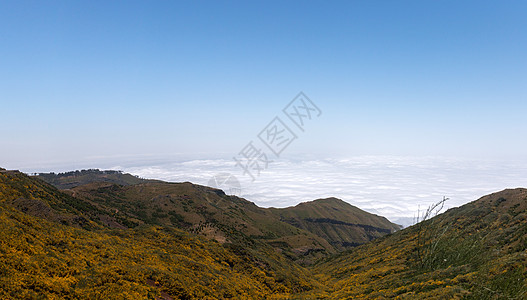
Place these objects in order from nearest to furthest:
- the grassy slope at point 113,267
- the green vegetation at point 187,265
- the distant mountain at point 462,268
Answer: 1. the grassy slope at point 113,267
2. the green vegetation at point 187,265
3. the distant mountain at point 462,268

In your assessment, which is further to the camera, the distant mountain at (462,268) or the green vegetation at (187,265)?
the distant mountain at (462,268)

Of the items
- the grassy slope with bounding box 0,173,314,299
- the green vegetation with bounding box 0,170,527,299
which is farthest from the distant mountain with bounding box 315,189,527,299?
the grassy slope with bounding box 0,173,314,299

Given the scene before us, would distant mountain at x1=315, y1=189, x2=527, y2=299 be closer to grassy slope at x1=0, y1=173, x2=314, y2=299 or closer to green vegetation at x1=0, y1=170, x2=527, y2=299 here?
green vegetation at x1=0, y1=170, x2=527, y2=299

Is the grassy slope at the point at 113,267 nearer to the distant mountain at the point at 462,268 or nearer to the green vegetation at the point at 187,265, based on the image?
the green vegetation at the point at 187,265

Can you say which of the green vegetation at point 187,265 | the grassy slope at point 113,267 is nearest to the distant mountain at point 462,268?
the green vegetation at point 187,265

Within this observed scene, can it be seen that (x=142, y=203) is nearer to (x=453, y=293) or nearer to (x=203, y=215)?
(x=203, y=215)

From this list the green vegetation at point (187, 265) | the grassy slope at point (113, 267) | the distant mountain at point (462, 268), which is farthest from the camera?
the distant mountain at point (462, 268)

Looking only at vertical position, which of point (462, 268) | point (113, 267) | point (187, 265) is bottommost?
point (187, 265)

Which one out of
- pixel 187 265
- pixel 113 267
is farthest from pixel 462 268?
pixel 113 267

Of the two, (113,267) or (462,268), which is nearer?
(113,267)

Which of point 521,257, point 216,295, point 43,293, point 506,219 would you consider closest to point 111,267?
point 43,293

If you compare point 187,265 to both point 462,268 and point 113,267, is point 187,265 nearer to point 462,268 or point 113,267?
point 113,267
